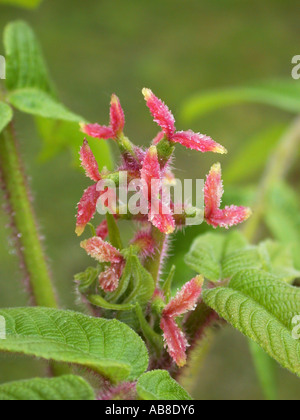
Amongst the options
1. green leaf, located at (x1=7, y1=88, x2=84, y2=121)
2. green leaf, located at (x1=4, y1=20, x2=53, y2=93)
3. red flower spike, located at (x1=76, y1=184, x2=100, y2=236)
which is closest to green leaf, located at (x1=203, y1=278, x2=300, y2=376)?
red flower spike, located at (x1=76, y1=184, x2=100, y2=236)

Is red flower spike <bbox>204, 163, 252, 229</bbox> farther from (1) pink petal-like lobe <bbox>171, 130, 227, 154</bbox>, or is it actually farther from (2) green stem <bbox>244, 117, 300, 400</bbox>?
(2) green stem <bbox>244, 117, 300, 400</bbox>

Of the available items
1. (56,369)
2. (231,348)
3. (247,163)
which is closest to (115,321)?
(56,369)

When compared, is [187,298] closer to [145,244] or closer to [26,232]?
[145,244]

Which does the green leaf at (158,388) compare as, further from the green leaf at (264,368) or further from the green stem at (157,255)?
the green leaf at (264,368)

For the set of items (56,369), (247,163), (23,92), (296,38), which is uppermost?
(296,38)

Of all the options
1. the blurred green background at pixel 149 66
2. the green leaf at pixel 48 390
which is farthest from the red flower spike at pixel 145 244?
the blurred green background at pixel 149 66
